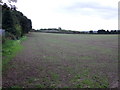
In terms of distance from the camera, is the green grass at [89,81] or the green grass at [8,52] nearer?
the green grass at [89,81]

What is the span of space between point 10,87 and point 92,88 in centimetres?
250

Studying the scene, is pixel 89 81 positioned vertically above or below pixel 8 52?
below

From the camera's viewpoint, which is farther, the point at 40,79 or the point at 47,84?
the point at 40,79

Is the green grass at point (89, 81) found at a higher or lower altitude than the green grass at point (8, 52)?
lower

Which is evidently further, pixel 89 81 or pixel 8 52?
pixel 8 52

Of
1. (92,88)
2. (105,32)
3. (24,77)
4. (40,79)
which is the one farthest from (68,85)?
(105,32)

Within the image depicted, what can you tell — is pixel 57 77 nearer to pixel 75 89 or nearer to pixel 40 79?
pixel 40 79

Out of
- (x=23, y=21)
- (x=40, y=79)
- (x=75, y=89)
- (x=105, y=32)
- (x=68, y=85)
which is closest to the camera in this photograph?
(x=75, y=89)

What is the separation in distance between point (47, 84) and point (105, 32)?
4542cm

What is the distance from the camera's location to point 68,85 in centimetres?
536

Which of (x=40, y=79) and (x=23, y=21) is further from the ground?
(x=23, y=21)

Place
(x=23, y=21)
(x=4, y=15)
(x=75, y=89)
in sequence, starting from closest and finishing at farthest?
(x=75, y=89) < (x=4, y=15) < (x=23, y=21)

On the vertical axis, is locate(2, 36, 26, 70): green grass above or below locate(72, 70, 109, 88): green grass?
above

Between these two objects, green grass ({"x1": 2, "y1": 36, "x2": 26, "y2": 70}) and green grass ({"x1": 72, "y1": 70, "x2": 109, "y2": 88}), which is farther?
green grass ({"x1": 2, "y1": 36, "x2": 26, "y2": 70})
